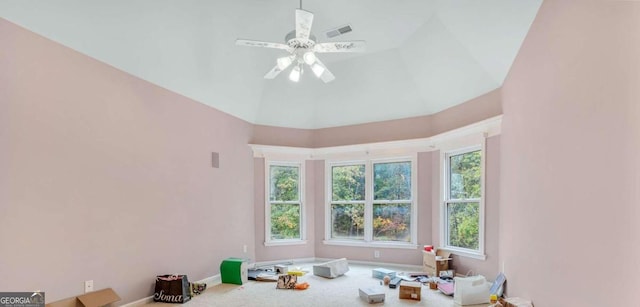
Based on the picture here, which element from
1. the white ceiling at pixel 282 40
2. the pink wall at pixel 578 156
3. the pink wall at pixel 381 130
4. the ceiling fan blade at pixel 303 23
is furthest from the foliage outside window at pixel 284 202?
the pink wall at pixel 578 156

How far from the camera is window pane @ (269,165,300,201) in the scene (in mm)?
6273

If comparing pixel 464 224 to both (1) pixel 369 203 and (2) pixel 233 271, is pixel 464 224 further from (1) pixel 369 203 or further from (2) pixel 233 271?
(2) pixel 233 271

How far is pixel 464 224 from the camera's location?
4.98m

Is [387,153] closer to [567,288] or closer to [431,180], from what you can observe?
[431,180]

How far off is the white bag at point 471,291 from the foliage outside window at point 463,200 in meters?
0.80

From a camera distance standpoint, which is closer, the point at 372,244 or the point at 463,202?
the point at 463,202

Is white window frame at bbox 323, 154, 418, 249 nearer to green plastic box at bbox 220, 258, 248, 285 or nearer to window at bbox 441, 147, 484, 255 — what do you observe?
window at bbox 441, 147, 484, 255

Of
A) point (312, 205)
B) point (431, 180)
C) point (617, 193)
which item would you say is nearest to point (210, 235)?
point (312, 205)

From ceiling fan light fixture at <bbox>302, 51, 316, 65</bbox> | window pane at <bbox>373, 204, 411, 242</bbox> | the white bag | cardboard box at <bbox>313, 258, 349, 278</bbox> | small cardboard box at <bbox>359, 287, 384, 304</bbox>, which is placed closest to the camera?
ceiling fan light fixture at <bbox>302, 51, 316, 65</bbox>

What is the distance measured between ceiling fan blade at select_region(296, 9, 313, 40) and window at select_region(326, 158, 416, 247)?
3392 millimetres

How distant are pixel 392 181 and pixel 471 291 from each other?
245cm

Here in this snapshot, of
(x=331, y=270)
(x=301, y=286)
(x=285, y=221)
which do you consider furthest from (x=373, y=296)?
(x=285, y=221)

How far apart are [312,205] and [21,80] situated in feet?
15.1

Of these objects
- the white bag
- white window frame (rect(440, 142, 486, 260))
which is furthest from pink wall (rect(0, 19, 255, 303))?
white window frame (rect(440, 142, 486, 260))
